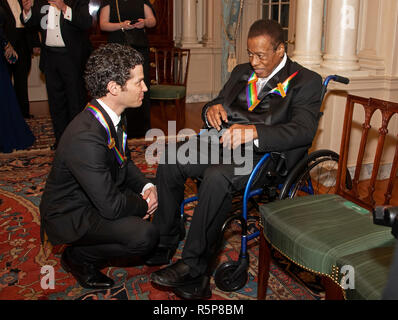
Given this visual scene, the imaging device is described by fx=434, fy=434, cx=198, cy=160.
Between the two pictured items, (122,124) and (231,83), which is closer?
(122,124)

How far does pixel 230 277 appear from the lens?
6.89 feet

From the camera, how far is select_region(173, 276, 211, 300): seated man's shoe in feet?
6.57

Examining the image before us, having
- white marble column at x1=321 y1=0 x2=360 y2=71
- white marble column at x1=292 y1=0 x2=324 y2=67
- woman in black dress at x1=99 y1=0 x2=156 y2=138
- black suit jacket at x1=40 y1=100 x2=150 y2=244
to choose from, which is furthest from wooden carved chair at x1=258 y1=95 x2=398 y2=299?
woman in black dress at x1=99 y1=0 x2=156 y2=138

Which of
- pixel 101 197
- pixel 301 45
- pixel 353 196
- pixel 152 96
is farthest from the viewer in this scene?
pixel 152 96

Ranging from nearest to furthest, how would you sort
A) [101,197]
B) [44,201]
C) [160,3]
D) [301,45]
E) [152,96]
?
[101,197], [44,201], [301,45], [152,96], [160,3]

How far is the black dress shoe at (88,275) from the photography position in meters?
2.14

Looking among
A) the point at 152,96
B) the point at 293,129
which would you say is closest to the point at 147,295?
the point at 293,129

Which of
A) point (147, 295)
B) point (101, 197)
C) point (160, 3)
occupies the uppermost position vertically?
point (160, 3)

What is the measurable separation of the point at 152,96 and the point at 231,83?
2.46 metres

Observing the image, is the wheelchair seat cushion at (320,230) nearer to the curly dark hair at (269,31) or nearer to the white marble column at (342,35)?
the curly dark hair at (269,31)

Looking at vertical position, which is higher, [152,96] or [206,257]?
[152,96]

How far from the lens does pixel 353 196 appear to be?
2.21 m

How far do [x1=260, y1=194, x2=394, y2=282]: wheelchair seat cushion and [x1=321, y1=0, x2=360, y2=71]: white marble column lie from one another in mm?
1873

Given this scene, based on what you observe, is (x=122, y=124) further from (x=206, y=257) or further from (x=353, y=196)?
(x=353, y=196)
